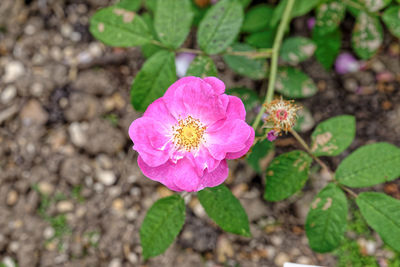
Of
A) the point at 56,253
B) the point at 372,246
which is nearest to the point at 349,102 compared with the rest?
the point at 372,246

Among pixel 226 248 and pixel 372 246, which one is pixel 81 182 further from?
pixel 372 246

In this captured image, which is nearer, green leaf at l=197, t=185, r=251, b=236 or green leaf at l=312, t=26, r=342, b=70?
green leaf at l=197, t=185, r=251, b=236

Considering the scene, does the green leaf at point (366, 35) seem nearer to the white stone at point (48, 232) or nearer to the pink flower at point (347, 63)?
the pink flower at point (347, 63)

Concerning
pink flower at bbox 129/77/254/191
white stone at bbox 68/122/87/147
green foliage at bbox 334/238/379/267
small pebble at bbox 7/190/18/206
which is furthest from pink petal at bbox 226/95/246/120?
small pebble at bbox 7/190/18/206

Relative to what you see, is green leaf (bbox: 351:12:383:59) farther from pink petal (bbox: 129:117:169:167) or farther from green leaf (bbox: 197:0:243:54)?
pink petal (bbox: 129:117:169:167)

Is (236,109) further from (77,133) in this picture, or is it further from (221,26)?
(77,133)

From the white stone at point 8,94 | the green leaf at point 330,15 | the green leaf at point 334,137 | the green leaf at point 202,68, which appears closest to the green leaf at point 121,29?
the green leaf at point 202,68
